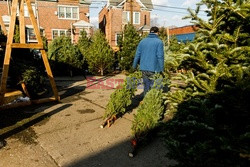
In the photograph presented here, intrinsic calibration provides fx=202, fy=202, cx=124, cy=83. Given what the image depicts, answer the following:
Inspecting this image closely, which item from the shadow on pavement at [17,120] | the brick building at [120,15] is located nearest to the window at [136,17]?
the brick building at [120,15]

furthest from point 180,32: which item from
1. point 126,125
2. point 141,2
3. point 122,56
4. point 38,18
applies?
point 126,125

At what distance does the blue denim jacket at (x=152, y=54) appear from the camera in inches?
198

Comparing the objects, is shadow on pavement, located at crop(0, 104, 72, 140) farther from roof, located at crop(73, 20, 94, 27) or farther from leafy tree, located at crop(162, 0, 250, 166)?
roof, located at crop(73, 20, 94, 27)

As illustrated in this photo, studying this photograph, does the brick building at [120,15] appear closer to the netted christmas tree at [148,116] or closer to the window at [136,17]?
the window at [136,17]

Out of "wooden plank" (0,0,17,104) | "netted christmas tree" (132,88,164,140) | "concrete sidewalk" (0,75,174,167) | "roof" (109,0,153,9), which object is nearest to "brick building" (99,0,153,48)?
"roof" (109,0,153,9)

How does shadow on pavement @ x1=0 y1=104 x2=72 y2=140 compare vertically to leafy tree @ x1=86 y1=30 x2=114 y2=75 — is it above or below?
below

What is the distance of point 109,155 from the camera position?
10.6ft

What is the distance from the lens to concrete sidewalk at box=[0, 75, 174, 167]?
3.05 metres

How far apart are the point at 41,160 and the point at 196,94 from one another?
2451 mm

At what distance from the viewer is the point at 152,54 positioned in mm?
5062

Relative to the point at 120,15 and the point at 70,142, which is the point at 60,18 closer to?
the point at 120,15

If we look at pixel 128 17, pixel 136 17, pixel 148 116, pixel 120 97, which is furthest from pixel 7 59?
pixel 136 17

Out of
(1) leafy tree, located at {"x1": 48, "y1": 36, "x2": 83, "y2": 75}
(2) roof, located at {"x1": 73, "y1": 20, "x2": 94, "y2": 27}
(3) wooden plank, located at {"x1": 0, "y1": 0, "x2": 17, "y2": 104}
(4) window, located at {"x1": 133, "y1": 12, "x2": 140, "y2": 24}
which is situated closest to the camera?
(3) wooden plank, located at {"x1": 0, "y1": 0, "x2": 17, "y2": 104}

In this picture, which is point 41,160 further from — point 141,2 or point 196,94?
point 141,2
